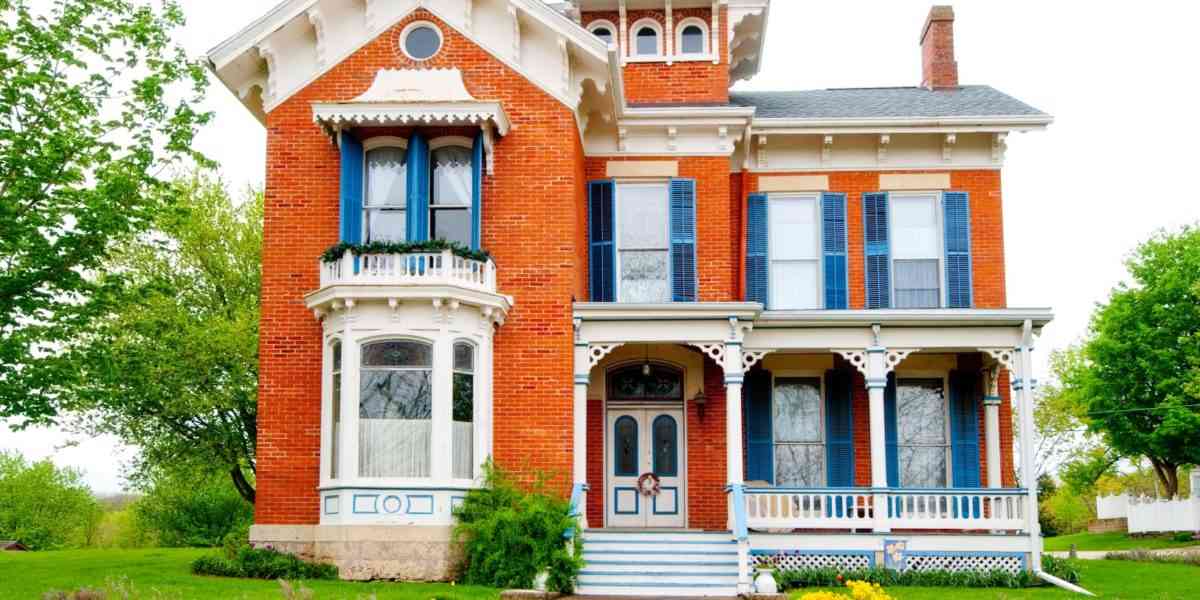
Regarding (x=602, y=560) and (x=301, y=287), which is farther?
(x=301, y=287)

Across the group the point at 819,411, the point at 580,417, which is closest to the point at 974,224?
the point at 819,411

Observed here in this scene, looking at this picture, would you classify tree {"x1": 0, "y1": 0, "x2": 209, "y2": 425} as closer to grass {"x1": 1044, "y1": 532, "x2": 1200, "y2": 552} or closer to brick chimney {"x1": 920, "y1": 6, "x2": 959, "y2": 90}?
brick chimney {"x1": 920, "y1": 6, "x2": 959, "y2": 90}

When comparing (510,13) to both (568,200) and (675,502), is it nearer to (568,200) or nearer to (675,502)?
(568,200)

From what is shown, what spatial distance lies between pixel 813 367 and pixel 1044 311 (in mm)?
3871

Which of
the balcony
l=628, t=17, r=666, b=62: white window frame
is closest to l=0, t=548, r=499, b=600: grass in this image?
the balcony

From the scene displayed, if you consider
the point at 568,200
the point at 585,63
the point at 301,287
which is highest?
the point at 585,63

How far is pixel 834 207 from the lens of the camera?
21.0 m

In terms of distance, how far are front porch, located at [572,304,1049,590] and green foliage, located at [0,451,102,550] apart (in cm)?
3381

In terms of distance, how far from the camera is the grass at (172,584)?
14.2 metres

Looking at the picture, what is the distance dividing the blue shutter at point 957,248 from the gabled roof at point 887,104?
1478 mm

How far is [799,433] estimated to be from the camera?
20.4m

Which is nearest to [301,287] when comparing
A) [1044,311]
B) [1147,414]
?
[1044,311]

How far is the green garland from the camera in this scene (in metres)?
17.1

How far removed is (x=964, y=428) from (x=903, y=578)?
3941 millimetres
